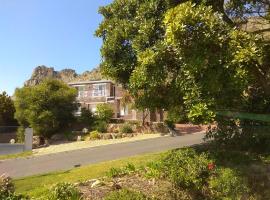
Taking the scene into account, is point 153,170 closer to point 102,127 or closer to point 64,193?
point 64,193

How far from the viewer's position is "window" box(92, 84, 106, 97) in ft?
188

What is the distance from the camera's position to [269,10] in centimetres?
1374

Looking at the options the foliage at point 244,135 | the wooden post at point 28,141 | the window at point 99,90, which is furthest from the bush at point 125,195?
the window at point 99,90

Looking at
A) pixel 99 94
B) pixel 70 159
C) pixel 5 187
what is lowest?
pixel 70 159

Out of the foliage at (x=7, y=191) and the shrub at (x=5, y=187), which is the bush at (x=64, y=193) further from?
the shrub at (x=5, y=187)

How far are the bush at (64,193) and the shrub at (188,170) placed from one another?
274cm

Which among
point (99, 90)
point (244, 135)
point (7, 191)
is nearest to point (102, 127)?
point (99, 90)

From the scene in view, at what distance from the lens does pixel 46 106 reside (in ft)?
128

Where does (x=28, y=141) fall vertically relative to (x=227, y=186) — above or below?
above

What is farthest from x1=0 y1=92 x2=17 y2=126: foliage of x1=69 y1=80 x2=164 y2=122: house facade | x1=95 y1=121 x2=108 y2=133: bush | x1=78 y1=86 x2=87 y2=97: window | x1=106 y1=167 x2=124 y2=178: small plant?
x1=106 y1=167 x2=124 y2=178: small plant

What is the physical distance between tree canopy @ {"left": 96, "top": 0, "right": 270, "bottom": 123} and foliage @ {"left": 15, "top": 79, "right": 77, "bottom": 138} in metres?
25.7

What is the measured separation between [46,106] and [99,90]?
62.5 feet

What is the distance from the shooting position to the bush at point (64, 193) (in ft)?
32.3

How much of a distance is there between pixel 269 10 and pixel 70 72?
4515 inches
